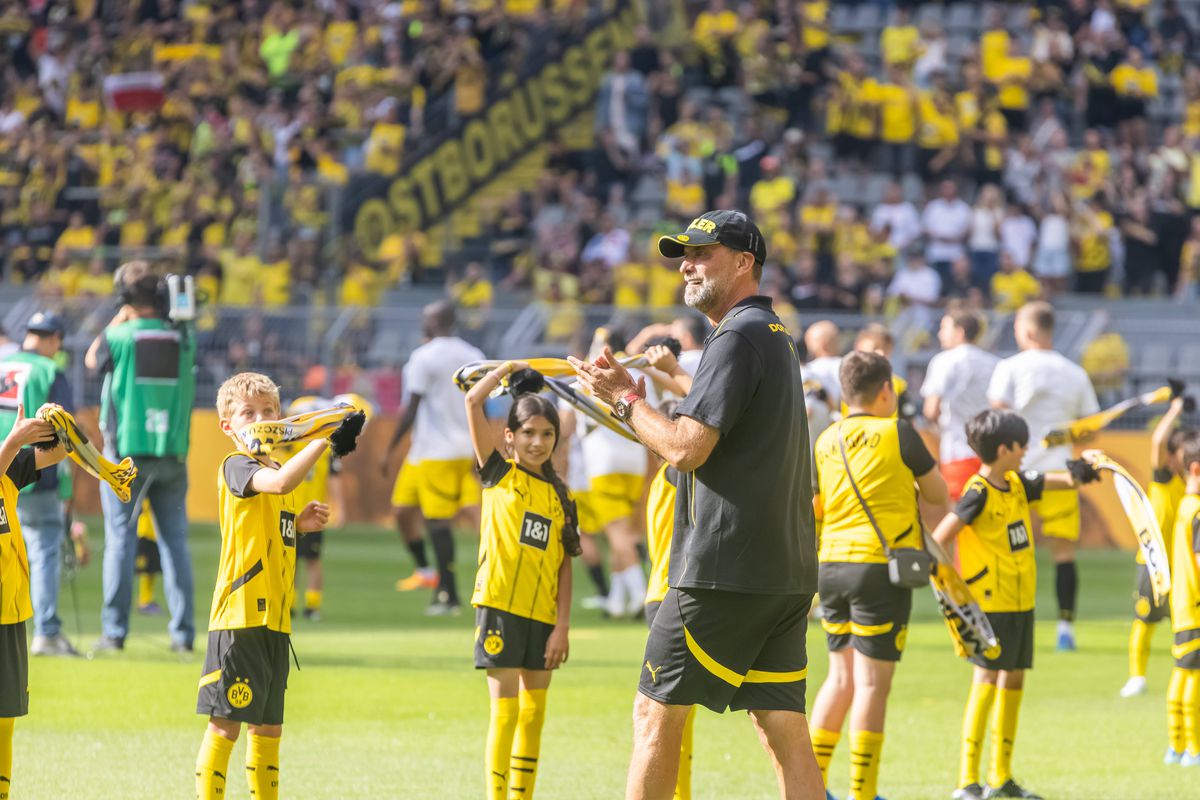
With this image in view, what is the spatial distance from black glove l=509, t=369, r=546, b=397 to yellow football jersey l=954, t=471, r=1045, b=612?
8.57 ft

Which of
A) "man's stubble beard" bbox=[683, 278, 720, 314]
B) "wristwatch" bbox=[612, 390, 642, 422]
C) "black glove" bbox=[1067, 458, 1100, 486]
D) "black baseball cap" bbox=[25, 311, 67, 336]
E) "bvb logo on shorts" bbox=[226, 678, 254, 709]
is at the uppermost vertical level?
"man's stubble beard" bbox=[683, 278, 720, 314]

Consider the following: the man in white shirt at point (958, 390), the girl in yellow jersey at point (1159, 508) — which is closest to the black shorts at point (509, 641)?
the girl in yellow jersey at point (1159, 508)

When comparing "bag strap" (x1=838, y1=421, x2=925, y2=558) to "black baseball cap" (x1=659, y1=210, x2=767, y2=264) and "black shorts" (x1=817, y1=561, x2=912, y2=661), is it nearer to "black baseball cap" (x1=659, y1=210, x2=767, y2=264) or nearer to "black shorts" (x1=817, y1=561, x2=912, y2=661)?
"black shorts" (x1=817, y1=561, x2=912, y2=661)

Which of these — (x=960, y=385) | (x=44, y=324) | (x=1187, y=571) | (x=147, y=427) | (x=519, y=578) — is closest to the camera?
(x=519, y=578)

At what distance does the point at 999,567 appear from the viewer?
27.4 feet

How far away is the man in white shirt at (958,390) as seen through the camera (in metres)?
13.4

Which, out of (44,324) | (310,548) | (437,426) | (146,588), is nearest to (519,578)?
(44,324)

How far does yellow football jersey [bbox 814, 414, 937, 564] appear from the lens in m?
7.71

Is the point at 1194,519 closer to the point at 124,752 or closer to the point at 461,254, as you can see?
the point at 124,752

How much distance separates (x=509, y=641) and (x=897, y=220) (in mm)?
18433

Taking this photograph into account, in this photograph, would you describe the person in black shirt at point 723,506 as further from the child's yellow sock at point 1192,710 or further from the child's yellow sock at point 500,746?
the child's yellow sock at point 1192,710

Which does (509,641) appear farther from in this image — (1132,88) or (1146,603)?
(1132,88)

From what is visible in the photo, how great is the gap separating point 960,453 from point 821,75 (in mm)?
15195

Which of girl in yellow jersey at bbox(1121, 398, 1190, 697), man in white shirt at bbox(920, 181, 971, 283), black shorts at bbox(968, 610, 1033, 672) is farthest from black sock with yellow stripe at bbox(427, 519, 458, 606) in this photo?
man in white shirt at bbox(920, 181, 971, 283)
